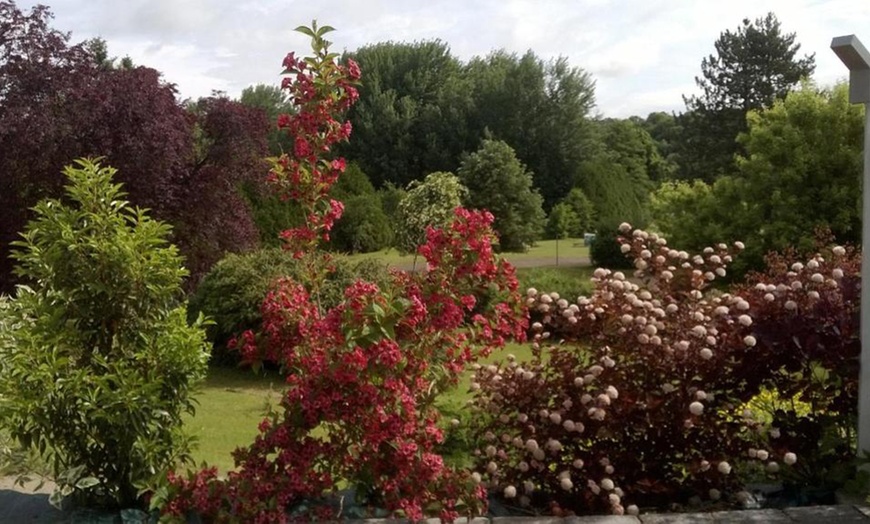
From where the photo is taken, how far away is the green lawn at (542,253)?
81.0ft

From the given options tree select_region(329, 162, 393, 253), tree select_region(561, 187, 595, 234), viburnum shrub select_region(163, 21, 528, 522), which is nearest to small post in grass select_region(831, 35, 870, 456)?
viburnum shrub select_region(163, 21, 528, 522)

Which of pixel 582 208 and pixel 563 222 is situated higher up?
pixel 582 208

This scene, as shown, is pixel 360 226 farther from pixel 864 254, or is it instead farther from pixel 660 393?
pixel 864 254

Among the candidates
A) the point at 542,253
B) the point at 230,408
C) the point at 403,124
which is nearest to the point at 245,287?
the point at 230,408

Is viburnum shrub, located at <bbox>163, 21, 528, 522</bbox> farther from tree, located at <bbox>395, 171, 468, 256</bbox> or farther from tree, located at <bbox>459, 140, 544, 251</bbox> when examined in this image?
tree, located at <bbox>459, 140, 544, 251</bbox>

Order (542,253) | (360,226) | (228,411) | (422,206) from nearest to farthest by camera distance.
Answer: (228,411)
(422,206)
(360,226)
(542,253)

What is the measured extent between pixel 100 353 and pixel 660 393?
2471 mm

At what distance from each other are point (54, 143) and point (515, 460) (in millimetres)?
7857

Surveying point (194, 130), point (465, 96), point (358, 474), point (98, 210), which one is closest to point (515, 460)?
point (358, 474)

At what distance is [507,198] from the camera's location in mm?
27531

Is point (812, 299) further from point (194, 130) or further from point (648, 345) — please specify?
point (194, 130)

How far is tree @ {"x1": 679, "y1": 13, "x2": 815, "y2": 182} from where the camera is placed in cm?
3241

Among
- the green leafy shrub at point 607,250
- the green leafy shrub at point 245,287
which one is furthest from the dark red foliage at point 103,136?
the green leafy shrub at point 607,250

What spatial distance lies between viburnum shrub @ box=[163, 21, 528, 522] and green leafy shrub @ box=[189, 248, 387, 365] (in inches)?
181
